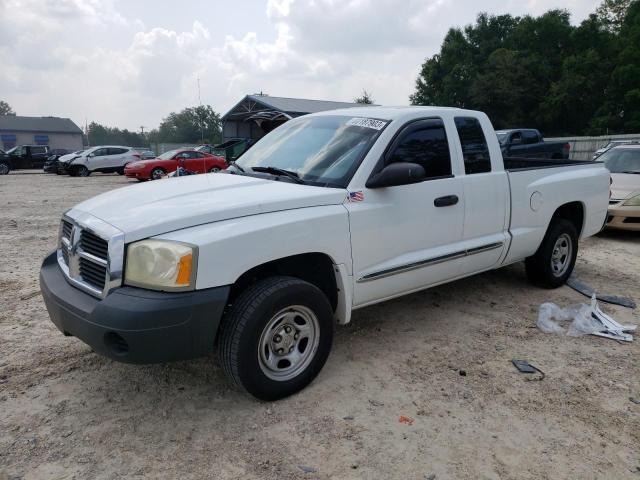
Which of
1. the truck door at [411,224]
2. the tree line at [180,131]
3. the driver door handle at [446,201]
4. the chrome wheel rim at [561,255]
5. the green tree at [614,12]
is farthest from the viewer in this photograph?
the tree line at [180,131]

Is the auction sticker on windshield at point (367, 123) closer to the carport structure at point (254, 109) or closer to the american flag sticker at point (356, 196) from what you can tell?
the american flag sticker at point (356, 196)

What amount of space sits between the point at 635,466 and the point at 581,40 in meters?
54.2

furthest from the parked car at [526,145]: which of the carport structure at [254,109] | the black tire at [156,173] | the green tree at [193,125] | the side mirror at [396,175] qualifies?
the green tree at [193,125]

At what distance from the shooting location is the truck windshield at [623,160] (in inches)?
344

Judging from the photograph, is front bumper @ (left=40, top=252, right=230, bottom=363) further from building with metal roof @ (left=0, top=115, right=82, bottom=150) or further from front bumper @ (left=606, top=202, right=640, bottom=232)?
building with metal roof @ (left=0, top=115, right=82, bottom=150)

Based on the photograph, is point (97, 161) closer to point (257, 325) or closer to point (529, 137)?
point (529, 137)

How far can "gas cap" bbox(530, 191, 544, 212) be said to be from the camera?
461cm

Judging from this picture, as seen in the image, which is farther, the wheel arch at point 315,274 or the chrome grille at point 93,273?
the wheel arch at point 315,274

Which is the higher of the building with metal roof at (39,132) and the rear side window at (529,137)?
the building with metal roof at (39,132)

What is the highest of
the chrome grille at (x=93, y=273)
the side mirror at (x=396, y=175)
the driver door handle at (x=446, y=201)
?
the side mirror at (x=396, y=175)

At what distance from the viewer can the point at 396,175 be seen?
10.6ft

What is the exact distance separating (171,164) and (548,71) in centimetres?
4064

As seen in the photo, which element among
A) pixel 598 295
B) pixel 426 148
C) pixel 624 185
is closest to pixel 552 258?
pixel 598 295

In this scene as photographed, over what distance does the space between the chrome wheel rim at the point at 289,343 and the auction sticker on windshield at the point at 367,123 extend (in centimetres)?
149
